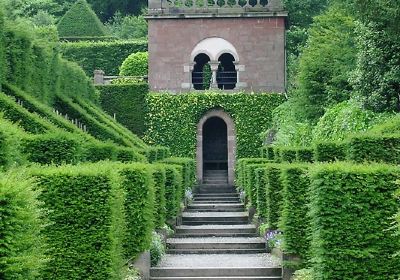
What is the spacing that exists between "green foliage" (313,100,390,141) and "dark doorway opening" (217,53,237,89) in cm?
1457

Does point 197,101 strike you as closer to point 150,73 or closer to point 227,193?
point 150,73

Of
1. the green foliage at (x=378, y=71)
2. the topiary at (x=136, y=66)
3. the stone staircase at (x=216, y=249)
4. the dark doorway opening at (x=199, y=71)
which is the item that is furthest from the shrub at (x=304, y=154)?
the topiary at (x=136, y=66)

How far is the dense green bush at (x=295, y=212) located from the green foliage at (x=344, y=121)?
5957 millimetres

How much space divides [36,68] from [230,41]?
13340mm

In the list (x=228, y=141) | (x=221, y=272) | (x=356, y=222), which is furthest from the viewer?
(x=228, y=141)

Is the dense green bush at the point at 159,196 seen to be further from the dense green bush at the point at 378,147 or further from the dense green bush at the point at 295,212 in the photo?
the dense green bush at the point at 378,147

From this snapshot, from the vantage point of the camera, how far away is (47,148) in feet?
52.2

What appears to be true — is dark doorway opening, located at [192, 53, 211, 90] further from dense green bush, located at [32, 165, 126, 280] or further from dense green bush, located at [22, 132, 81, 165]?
dense green bush, located at [32, 165, 126, 280]

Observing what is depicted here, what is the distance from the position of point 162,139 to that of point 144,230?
2358 cm

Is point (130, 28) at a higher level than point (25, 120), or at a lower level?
higher

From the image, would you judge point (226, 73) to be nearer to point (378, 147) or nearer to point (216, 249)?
point (216, 249)

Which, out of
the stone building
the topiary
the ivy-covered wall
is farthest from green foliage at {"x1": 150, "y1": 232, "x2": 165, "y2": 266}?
the topiary

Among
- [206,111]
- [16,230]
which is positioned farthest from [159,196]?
[206,111]

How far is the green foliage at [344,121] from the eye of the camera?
2248 cm
